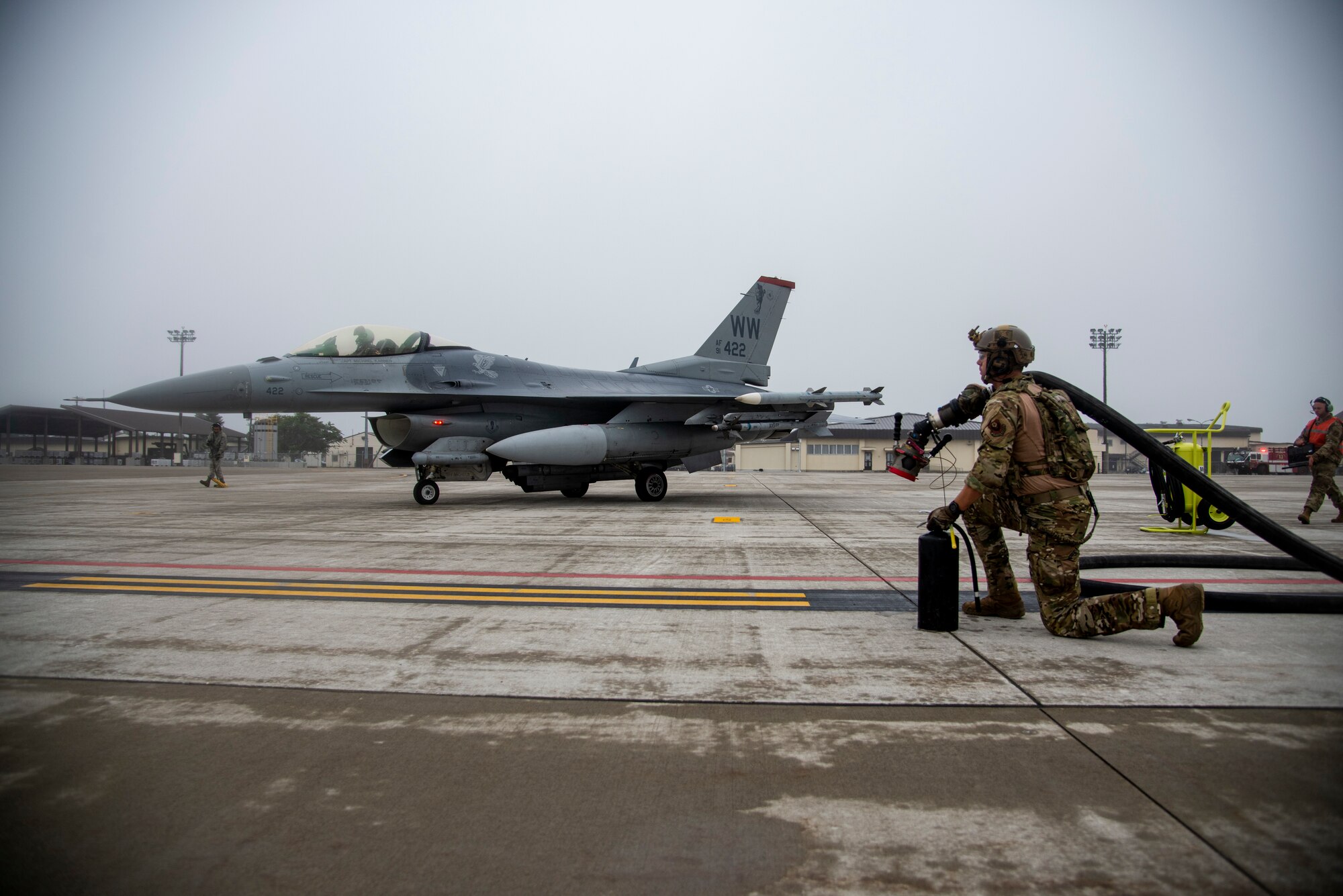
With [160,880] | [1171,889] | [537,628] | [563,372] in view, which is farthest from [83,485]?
[1171,889]

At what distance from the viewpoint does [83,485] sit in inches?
758

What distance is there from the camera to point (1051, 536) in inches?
165

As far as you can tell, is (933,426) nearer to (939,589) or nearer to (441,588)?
(939,589)

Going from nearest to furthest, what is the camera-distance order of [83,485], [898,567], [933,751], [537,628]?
1. [933,751]
2. [537,628]
3. [898,567]
4. [83,485]

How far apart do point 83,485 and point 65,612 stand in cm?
1854

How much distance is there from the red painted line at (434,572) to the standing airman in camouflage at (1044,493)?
6.31 ft

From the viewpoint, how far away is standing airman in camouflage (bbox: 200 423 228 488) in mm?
19328

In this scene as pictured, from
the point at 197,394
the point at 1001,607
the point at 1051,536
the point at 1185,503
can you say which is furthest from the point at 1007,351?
the point at 197,394

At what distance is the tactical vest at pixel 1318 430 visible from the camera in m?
10.7

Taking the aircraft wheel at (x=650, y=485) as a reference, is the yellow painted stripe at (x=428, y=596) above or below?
below

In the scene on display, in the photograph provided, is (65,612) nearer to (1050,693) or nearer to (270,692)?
(270,692)

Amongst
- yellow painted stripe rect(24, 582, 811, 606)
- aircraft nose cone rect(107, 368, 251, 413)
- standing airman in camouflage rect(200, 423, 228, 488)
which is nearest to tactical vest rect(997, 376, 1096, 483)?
yellow painted stripe rect(24, 582, 811, 606)

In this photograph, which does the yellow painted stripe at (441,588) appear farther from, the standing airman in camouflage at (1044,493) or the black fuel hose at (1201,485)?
the black fuel hose at (1201,485)

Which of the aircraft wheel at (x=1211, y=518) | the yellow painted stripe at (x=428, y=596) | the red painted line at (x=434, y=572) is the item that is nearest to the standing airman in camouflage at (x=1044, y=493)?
the yellow painted stripe at (x=428, y=596)
